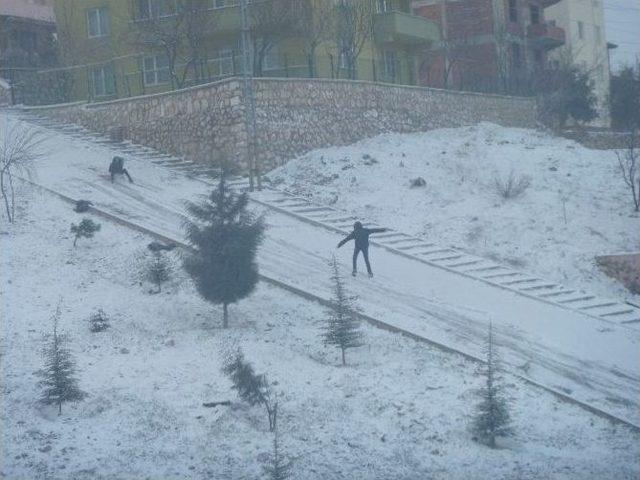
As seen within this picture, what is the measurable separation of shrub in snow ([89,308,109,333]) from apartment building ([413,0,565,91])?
26.4 m

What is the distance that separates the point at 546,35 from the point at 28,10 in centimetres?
2583

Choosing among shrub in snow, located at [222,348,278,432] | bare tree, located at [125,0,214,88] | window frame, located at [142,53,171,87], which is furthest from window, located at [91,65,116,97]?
shrub in snow, located at [222,348,278,432]

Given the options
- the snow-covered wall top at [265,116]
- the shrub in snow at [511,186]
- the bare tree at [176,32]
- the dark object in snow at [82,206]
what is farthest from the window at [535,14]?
the dark object in snow at [82,206]

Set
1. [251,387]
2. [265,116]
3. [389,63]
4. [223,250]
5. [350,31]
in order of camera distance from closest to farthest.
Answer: [251,387], [223,250], [265,116], [350,31], [389,63]

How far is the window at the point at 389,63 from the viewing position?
114ft

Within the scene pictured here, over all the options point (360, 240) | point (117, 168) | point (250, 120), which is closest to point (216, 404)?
point (360, 240)

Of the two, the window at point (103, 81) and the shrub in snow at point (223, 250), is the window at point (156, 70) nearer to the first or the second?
the window at point (103, 81)

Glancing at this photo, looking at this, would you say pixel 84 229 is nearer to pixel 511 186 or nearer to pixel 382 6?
pixel 511 186

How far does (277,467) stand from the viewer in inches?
371

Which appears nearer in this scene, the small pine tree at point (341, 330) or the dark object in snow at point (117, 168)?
the small pine tree at point (341, 330)

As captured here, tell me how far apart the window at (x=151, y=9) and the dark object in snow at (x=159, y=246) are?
51.0 feet

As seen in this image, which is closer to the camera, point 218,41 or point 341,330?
point 341,330

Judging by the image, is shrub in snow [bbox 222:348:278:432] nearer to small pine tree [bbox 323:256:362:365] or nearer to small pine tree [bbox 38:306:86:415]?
small pine tree [bbox 323:256:362:365]

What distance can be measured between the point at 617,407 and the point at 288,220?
10.2 metres
